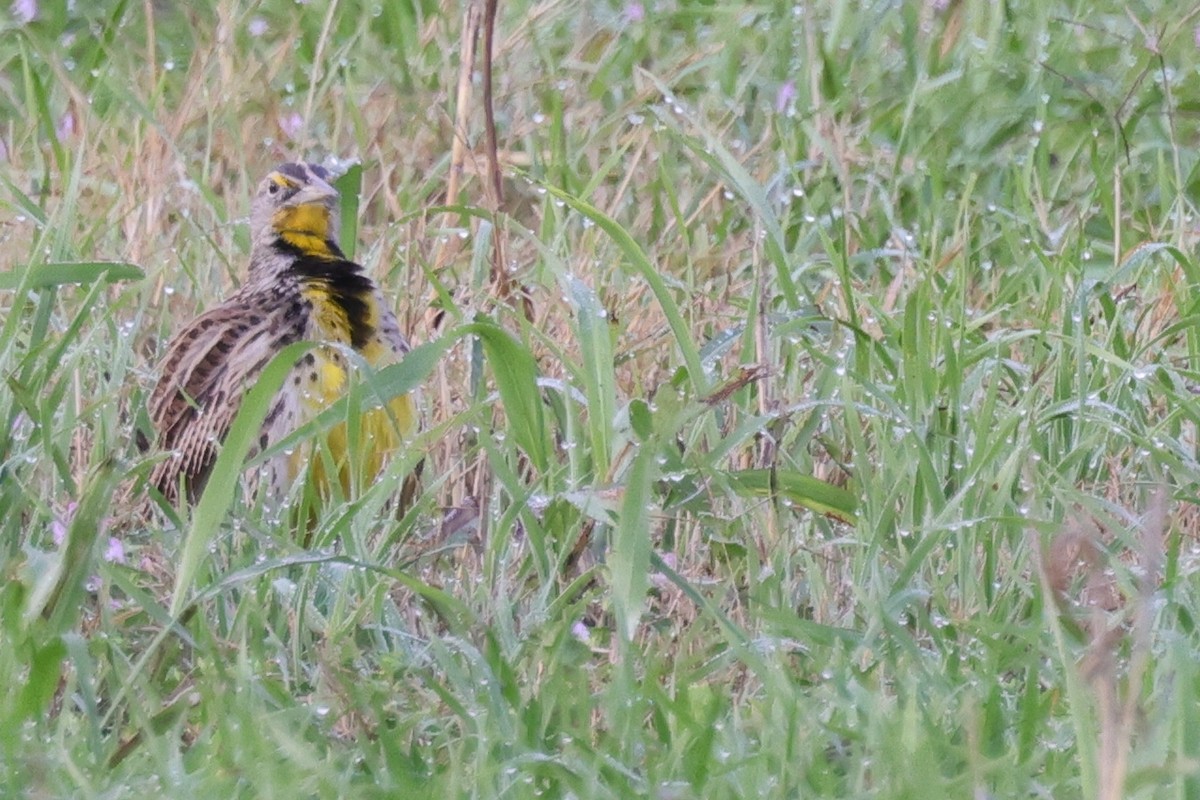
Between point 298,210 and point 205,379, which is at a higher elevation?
point 298,210

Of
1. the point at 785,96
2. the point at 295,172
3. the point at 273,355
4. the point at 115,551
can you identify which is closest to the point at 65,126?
the point at 295,172

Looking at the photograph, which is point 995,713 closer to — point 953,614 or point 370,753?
point 953,614

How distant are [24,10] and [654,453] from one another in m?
3.83

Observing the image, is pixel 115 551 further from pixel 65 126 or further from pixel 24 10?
pixel 24 10

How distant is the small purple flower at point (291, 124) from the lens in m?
5.54

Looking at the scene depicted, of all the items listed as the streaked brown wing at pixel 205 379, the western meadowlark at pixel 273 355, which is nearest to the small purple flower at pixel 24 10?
the western meadowlark at pixel 273 355

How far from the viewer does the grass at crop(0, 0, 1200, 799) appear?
2.63m

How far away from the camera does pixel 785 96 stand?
570 centimetres

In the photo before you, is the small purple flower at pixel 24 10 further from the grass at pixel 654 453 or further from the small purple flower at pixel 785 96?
the small purple flower at pixel 785 96

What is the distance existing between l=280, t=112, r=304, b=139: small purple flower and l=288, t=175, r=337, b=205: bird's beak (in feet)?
3.26

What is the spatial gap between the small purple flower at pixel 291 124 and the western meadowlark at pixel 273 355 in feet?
3.93

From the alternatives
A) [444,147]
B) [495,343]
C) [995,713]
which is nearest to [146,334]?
[444,147]

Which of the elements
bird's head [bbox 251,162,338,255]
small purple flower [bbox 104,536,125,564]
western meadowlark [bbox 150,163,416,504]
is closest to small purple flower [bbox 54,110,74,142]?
bird's head [bbox 251,162,338,255]

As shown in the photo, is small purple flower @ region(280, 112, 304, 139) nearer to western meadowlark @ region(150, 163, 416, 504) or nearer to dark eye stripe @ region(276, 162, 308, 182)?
dark eye stripe @ region(276, 162, 308, 182)
